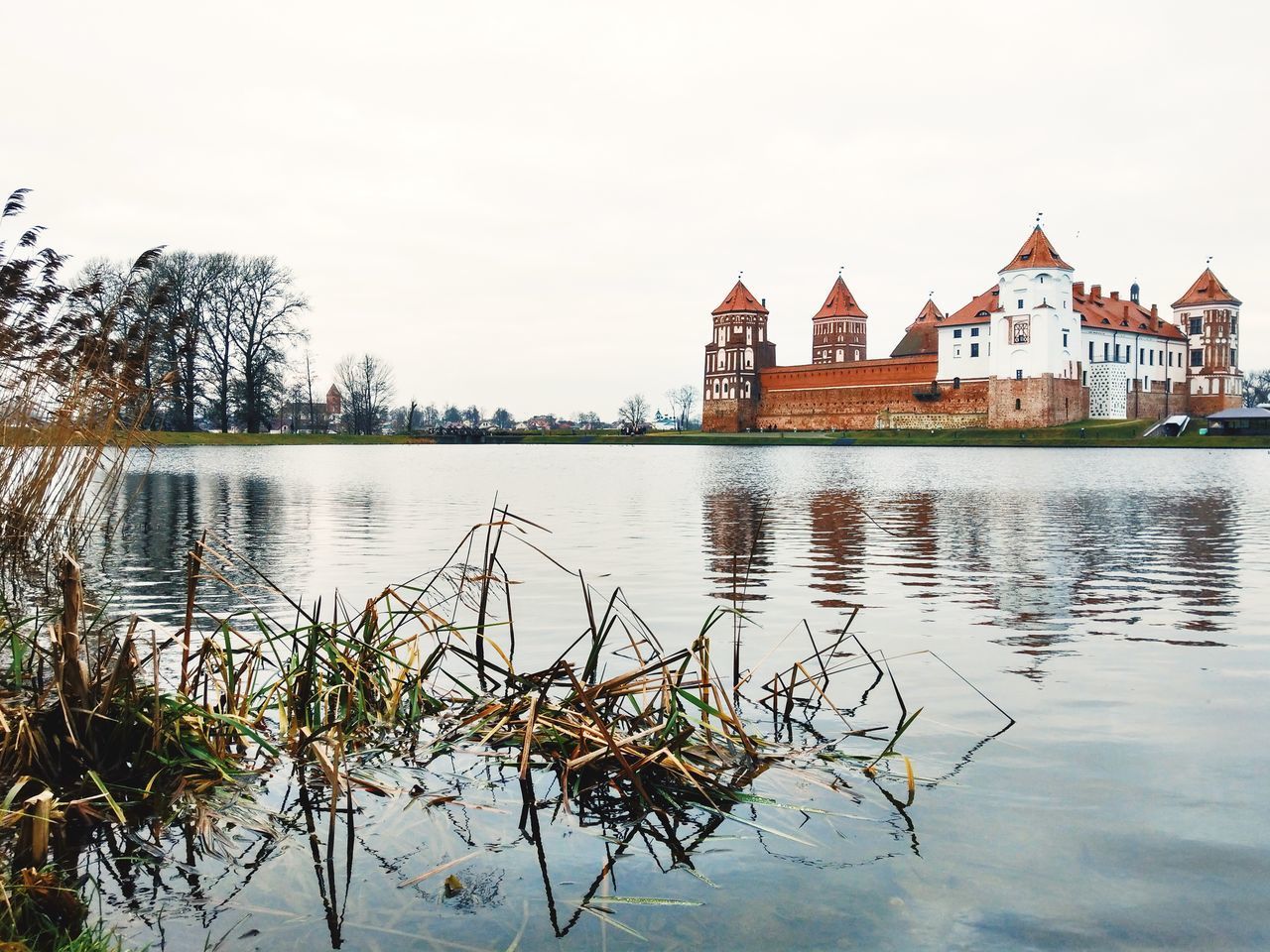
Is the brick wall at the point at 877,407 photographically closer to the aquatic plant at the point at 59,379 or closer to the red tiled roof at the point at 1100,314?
the red tiled roof at the point at 1100,314

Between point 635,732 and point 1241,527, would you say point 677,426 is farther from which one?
point 635,732

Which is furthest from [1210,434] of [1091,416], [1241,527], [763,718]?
[763,718]

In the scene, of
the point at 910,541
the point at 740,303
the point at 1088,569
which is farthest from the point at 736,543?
the point at 740,303

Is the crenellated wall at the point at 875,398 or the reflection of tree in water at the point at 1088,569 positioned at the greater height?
the crenellated wall at the point at 875,398

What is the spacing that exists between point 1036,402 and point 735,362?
1196 inches

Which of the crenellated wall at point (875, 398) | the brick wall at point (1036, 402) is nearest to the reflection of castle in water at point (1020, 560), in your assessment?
the brick wall at point (1036, 402)

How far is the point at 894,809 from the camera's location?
406 centimetres

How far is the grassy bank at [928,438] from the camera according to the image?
60.8 m

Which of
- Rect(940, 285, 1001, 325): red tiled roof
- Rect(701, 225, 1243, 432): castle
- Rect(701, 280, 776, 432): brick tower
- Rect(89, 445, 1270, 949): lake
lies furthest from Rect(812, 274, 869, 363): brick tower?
Rect(89, 445, 1270, 949): lake

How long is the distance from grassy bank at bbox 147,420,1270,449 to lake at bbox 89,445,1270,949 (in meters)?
45.5

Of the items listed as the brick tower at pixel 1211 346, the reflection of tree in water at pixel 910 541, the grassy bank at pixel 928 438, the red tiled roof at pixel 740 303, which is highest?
the red tiled roof at pixel 740 303

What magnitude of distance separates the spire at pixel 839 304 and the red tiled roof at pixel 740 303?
10071 mm

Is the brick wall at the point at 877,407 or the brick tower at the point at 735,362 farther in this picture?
the brick tower at the point at 735,362

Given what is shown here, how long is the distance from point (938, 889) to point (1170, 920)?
2.16 ft
